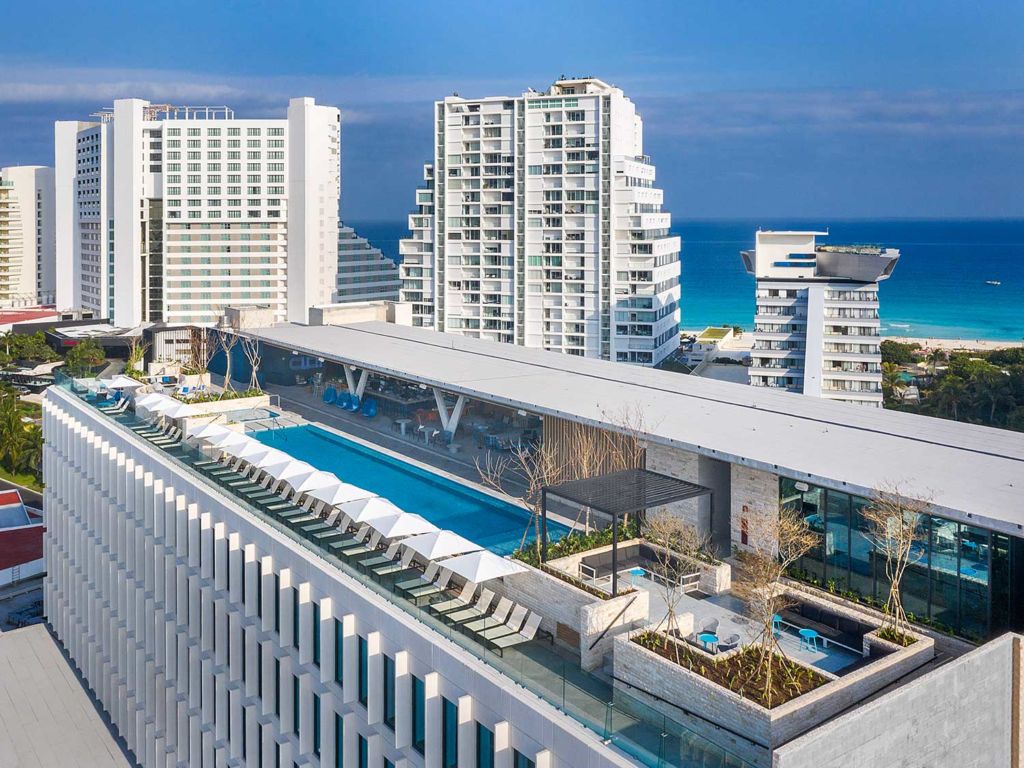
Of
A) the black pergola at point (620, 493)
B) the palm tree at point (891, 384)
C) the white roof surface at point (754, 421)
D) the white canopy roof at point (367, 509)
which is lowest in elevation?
the palm tree at point (891, 384)

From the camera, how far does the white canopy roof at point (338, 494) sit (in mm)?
17516

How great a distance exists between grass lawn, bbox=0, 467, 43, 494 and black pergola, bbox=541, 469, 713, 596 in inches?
1550

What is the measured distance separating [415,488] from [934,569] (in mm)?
10195

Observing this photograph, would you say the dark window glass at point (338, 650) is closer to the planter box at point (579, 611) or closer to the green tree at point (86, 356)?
the planter box at point (579, 611)

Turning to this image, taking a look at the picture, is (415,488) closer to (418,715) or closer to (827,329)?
(418,715)

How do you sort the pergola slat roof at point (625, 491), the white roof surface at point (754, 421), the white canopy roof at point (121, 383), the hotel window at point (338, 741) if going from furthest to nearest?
the white canopy roof at point (121, 383), the white roof surface at point (754, 421), the pergola slat roof at point (625, 491), the hotel window at point (338, 741)

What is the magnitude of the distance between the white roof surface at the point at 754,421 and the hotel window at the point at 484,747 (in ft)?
23.3

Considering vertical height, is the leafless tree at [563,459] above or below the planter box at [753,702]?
above

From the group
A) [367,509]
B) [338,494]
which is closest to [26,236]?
[338,494]

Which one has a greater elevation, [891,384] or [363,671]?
[363,671]

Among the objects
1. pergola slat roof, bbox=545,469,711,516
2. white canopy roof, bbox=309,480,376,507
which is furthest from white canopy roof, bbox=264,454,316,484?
pergola slat roof, bbox=545,469,711,516

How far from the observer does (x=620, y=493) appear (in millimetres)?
16094

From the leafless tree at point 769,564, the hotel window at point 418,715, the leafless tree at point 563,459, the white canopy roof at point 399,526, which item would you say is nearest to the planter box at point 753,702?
the leafless tree at point 769,564

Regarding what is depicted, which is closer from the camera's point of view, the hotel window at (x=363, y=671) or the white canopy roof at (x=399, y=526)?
the hotel window at (x=363, y=671)
